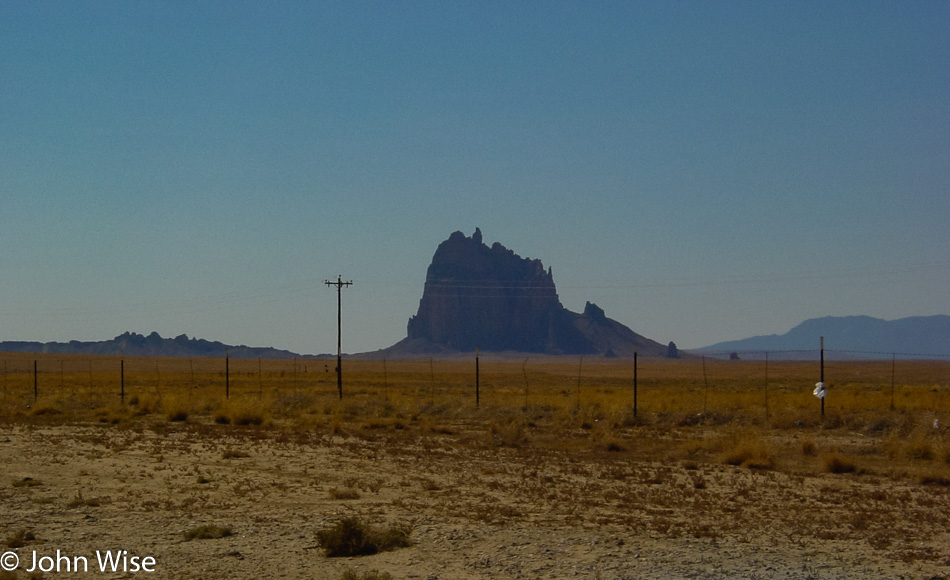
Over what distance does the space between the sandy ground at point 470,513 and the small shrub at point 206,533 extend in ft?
0.47

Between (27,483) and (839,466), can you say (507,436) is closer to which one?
(839,466)

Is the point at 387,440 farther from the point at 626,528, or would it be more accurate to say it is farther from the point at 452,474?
the point at 626,528

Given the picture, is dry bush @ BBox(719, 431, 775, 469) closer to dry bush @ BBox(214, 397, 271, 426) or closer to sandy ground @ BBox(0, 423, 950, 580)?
sandy ground @ BBox(0, 423, 950, 580)

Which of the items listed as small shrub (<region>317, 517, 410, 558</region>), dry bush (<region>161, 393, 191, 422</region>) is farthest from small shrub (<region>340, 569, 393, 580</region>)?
dry bush (<region>161, 393, 191, 422</region>)

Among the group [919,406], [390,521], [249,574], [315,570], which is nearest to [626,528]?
[390,521]

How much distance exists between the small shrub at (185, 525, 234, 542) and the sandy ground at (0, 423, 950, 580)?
0.14 metres

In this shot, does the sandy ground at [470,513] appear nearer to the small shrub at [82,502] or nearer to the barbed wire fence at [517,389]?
the small shrub at [82,502]

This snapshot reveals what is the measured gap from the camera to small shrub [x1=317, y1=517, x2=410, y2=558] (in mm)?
12193

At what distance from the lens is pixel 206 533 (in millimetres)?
13133

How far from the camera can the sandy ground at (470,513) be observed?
11.5 meters

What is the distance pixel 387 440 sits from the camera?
2872cm

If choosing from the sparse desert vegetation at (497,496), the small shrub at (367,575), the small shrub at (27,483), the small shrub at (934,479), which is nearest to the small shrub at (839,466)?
the sparse desert vegetation at (497,496)

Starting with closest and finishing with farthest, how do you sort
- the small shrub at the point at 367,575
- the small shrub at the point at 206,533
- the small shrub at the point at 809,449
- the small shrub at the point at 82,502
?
the small shrub at the point at 367,575 < the small shrub at the point at 206,533 < the small shrub at the point at 82,502 < the small shrub at the point at 809,449

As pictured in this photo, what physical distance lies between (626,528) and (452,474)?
721 centimetres
